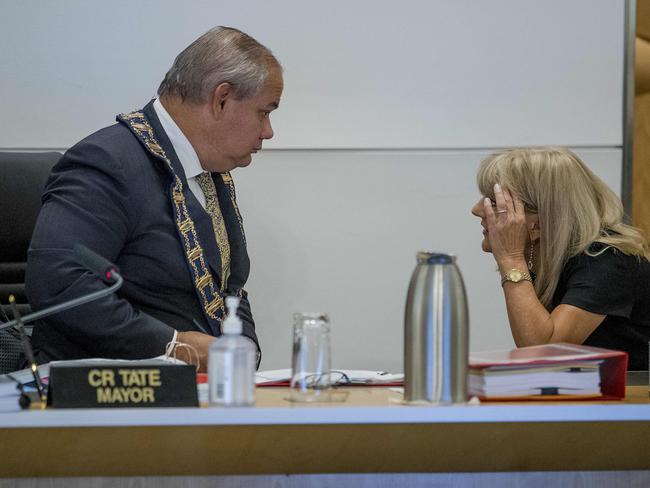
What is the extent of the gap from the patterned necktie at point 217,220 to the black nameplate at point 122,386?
97 centimetres

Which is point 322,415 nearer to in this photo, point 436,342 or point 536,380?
point 436,342

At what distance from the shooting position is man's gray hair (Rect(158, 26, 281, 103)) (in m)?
2.09

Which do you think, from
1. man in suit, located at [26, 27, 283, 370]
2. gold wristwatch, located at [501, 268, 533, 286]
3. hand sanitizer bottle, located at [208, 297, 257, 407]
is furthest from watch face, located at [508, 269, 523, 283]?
hand sanitizer bottle, located at [208, 297, 257, 407]

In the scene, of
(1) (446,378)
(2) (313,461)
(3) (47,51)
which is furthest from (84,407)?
(3) (47,51)

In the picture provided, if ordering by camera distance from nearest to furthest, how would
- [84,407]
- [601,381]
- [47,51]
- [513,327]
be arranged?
[84,407]
[601,381]
[513,327]
[47,51]

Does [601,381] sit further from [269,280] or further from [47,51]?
[47,51]

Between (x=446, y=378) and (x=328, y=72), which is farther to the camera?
(x=328, y=72)

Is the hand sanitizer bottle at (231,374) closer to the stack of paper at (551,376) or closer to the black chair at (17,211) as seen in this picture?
the stack of paper at (551,376)

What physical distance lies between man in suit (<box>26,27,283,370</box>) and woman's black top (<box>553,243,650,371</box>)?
0.73 m

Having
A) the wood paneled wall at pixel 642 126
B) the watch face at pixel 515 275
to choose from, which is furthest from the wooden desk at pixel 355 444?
the wood paneled wall at pixel 642 126

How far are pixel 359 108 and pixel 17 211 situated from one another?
3.54 ft

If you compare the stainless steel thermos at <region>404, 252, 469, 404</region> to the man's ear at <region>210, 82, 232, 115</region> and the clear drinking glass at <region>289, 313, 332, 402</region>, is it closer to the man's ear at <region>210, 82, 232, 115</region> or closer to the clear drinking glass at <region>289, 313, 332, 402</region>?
the clear drinking glass at <region>289, 313, 332, 402</region>

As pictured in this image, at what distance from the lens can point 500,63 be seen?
110 inches

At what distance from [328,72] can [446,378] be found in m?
1.79
